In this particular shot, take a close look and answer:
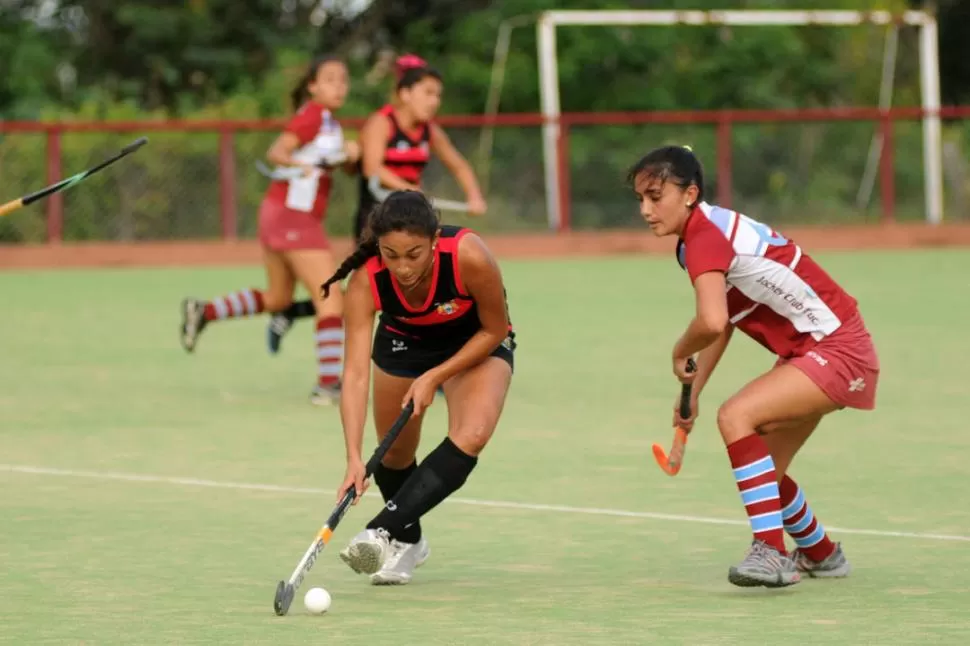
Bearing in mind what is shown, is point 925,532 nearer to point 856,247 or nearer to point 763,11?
point 856,247

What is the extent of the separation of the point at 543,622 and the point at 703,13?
20620mm

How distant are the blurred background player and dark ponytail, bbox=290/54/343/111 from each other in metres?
0.35

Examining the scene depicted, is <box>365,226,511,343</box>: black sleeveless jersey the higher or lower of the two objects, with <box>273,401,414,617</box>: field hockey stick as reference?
higher

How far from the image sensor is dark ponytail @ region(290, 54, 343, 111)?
10.2 metres

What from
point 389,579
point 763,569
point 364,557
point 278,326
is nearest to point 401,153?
point 278,326

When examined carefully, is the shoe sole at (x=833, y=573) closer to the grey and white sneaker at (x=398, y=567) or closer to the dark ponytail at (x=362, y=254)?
the grey and white sneaker at (x=398, y=567)

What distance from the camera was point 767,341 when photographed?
5895 mm

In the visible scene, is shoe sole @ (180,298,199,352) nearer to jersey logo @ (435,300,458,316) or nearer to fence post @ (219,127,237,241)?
jersey logo @ (435,300,458,316)

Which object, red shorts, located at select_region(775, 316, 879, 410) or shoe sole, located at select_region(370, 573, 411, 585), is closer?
red shorts, located at select_region(775, 316, 879, 410)

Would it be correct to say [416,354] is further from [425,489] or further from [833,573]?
[833,573]

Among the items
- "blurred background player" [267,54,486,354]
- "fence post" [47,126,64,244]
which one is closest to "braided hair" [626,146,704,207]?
"blurred background player" [267,54,486,354]

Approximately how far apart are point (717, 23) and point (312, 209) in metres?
15.3

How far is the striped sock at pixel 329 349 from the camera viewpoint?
9.92m

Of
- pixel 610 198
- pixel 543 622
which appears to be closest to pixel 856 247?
pixel 610 198
